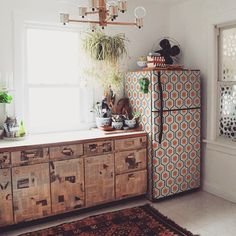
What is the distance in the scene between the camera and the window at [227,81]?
3.66m

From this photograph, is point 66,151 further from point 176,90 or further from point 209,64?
point 209,64

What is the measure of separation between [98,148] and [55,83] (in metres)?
1.03

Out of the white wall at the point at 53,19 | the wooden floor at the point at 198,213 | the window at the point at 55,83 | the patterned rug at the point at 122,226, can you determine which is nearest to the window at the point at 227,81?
the wooden floor at the point at 198,213

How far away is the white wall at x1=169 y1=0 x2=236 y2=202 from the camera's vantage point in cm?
371

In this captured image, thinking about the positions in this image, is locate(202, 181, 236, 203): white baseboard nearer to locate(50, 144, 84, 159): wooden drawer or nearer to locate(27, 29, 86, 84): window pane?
locate(50, 144, 84, 159): wooden drawer

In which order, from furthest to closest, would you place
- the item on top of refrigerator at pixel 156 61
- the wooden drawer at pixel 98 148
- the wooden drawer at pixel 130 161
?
the item on top of refrigerator at pixel 156 61, the wooden drawer at pixel 130 161, the wooden drawer at pixel 98 148

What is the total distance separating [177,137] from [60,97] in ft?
5.06

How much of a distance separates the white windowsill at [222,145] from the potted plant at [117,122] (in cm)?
114

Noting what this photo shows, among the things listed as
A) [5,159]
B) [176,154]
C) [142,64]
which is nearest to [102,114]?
[142,64]

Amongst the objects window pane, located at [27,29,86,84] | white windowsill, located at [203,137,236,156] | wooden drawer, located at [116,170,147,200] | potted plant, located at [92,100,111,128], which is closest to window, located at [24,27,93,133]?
window pane, located at [27,29,86,84]

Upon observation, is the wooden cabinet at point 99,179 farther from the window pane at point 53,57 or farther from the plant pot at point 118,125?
the window pane at point 53,57

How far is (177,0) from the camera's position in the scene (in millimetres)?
4141

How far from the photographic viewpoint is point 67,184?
3244 millimetres

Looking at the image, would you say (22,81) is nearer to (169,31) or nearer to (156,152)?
(156,152)
